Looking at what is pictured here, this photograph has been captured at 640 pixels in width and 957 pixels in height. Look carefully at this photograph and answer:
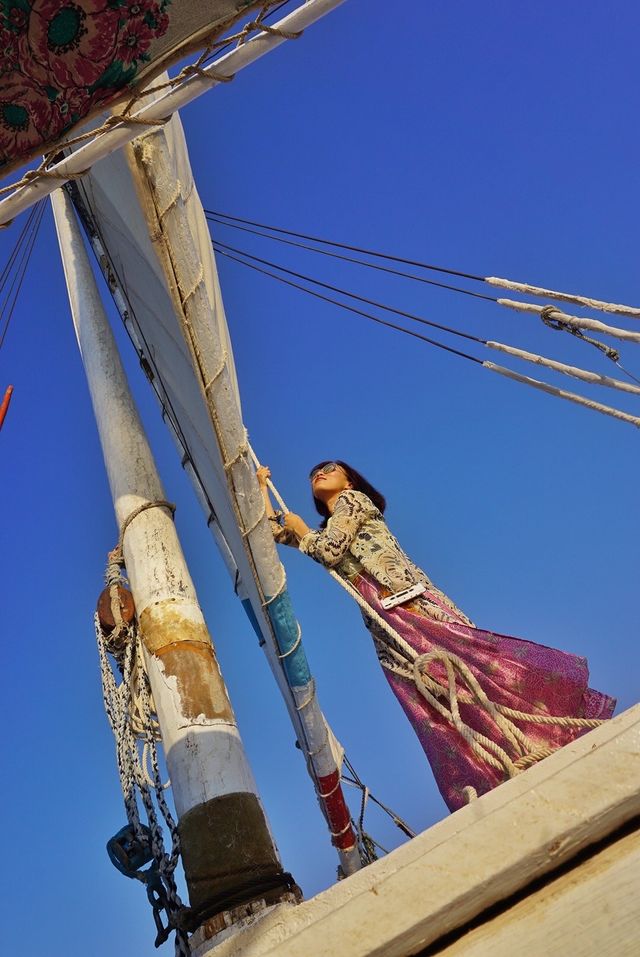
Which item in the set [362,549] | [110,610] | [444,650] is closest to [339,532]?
[362,549]

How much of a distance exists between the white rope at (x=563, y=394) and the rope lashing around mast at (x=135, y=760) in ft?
7.13

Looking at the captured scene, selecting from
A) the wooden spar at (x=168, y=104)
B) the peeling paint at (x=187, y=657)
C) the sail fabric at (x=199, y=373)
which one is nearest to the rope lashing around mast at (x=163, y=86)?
the wooden spar at (x=168, y=104)

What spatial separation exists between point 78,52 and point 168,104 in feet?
0.99

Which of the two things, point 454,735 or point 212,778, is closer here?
point 212,778

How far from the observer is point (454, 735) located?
3.80 meters

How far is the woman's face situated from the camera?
15.9ft

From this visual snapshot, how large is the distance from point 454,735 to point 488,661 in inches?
15.2

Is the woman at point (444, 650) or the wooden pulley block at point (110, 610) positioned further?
the wooden pulley block at point (110, 610)

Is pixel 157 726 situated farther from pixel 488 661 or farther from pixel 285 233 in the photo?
pixel 285 233

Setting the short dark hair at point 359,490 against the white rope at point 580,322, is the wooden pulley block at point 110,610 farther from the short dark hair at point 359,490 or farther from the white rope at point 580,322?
the white rope at point 580,322

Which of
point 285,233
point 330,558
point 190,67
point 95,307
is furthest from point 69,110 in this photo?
point 285,233

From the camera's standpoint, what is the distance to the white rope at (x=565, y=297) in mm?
3971

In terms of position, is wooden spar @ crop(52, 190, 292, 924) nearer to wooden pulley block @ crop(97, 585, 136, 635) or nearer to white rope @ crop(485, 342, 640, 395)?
wooden pulley block @ crop(97, 585, 136, 635)

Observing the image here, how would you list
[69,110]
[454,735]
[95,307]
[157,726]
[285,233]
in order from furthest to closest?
1. [285,233]
2. [95,307]
3. [157,726]
4. [454,735]
5. [69,110]
